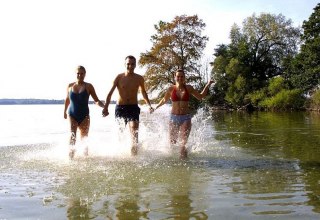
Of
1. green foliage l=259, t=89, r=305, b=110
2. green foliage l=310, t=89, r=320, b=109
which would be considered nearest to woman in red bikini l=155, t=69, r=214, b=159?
green foliage l=310, t=89, r=320, b=109

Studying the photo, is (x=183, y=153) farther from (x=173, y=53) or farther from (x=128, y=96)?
(x=173, y=53)

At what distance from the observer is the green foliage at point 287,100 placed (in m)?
44.3

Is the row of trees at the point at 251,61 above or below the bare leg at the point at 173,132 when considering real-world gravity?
above

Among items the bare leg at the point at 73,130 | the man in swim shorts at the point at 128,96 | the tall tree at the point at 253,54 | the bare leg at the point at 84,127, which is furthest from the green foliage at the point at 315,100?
the bare leg at the point at 73,130

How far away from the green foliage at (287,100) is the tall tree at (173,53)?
29.5ft

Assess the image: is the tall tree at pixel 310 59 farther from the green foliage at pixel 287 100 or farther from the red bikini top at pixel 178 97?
the red bikini top at pixel 178 97

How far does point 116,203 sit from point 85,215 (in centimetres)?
53

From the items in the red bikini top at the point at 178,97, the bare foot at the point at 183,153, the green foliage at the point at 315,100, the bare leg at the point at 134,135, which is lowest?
the bare foot at the point at 183,153

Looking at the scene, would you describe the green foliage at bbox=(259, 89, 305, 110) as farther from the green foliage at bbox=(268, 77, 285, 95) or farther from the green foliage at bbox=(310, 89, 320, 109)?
the green foliage at bbox=(310, 89, 320, 109)

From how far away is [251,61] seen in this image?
55.6 metres

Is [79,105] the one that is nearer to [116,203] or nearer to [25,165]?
[25,165]

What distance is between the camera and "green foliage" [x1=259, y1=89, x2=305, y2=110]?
44.3 metres

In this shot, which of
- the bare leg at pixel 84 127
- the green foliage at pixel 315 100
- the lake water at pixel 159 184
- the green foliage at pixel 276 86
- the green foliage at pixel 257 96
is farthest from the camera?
the green foliage at pixel 257 96

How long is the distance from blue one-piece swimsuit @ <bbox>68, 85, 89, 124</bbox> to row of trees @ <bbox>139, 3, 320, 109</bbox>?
116 feet
